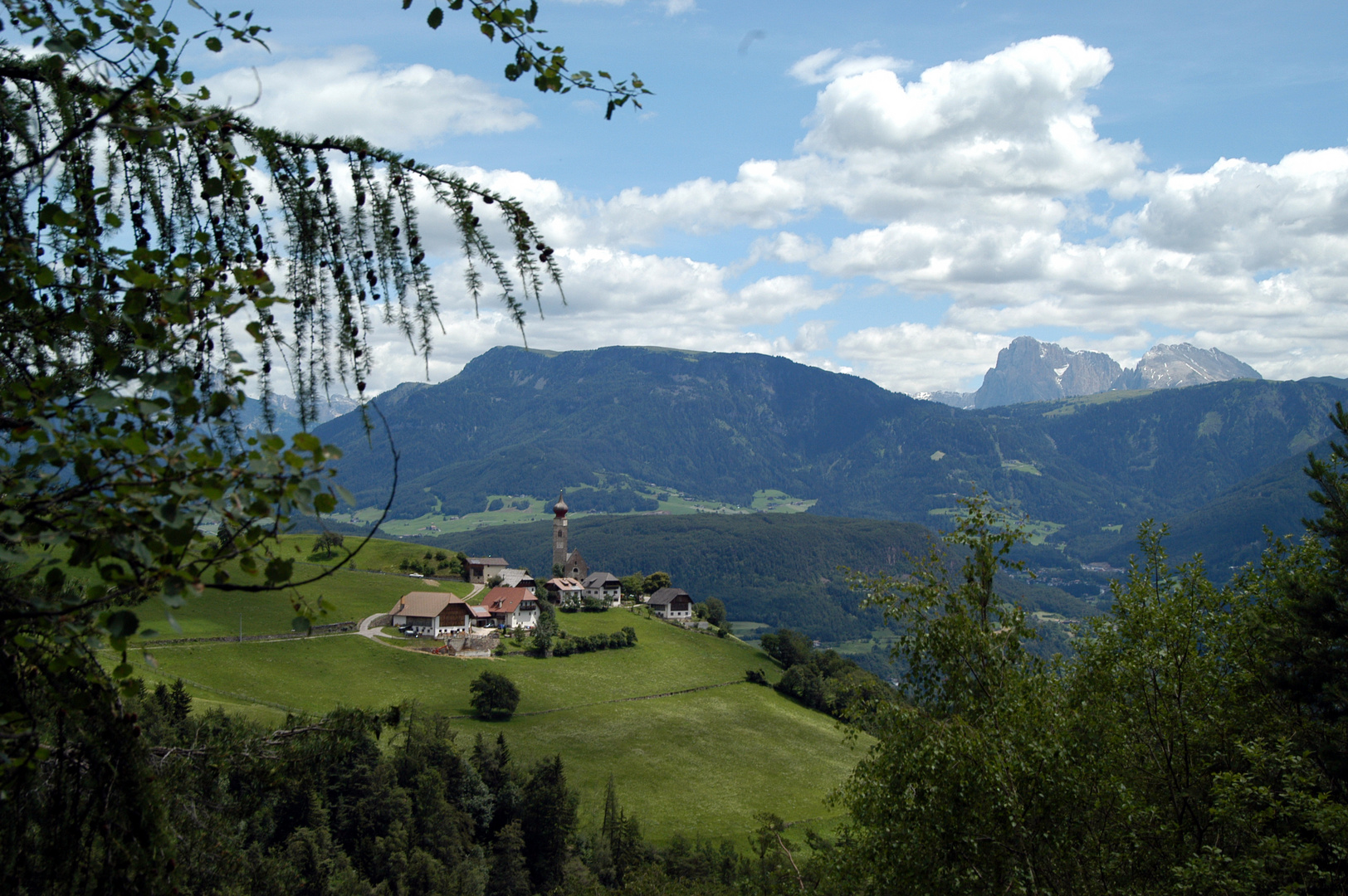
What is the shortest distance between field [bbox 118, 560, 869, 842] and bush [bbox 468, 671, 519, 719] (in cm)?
100

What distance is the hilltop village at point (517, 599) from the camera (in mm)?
79125

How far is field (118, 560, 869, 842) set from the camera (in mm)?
56125

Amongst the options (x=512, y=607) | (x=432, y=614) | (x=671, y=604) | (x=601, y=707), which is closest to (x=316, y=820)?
(x=601, y=707)

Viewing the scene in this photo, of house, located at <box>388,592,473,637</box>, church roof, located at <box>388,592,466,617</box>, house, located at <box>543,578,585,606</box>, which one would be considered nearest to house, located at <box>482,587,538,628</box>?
house, located at <box>388,592,473,637</box>

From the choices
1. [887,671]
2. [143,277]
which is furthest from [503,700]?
[887,671]

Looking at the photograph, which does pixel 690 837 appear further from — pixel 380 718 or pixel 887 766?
pixel 380 718

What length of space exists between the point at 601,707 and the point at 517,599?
21.8 meters

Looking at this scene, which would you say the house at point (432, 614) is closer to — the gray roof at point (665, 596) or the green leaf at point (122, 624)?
the gray roof at point (665, 596)

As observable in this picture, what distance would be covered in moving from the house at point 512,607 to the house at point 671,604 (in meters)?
21.2

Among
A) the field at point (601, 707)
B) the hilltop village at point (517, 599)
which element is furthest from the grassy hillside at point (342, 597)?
the hilltop village at point (517, 599)

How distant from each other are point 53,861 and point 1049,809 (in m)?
11.2

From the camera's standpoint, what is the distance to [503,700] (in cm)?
6266

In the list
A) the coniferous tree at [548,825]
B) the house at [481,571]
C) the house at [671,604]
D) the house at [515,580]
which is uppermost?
the house at [481,571]

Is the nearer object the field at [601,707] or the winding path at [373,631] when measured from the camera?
the field at [601,707]
